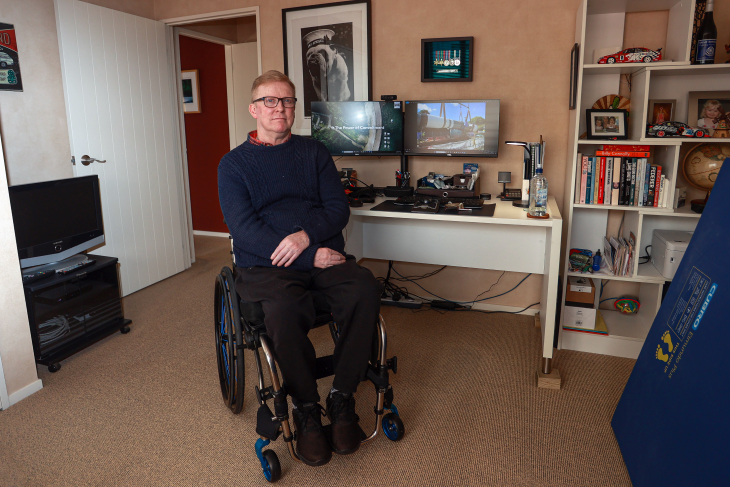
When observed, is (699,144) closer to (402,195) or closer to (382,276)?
(402,195)

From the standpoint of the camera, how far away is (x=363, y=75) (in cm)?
312

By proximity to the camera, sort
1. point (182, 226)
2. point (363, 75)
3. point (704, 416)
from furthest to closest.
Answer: point (182, 226) → point (363, 75) → point (704, 416)

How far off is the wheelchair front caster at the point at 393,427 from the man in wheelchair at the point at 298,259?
0.18m

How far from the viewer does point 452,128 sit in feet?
9.18

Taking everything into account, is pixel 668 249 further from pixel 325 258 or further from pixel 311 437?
pixel 311 437

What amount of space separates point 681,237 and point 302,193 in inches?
72.6

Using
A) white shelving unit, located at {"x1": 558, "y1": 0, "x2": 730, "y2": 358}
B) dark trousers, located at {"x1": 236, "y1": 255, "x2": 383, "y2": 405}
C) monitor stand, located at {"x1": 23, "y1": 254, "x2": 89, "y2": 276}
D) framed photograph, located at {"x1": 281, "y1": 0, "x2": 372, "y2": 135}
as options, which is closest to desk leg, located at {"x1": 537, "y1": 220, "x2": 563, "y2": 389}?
white shelving unit, located at {"x1": 558, "y1": 0, "x2": 730, "y2": 358}

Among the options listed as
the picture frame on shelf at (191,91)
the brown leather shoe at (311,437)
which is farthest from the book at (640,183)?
the picture frame on shelf at (191,91)

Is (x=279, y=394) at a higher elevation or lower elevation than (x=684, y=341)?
lower

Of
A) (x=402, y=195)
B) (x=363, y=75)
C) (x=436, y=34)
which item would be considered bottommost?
(x=402, y=195)

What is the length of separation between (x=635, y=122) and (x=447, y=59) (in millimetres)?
1076

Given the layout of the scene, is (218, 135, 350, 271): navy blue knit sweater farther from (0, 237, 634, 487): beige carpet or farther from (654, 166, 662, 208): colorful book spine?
(654, 166, 662, 208): colorful book spine

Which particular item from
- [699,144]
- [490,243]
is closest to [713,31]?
[699,144]

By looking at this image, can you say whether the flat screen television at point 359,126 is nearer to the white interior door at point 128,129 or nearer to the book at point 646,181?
the book at point 646,181
